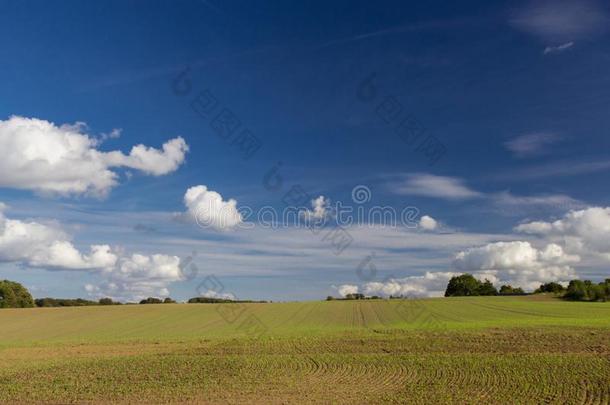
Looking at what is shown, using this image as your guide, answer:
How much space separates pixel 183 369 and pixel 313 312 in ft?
160

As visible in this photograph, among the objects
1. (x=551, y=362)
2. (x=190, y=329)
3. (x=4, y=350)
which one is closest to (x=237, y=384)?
(x=551, y=362)

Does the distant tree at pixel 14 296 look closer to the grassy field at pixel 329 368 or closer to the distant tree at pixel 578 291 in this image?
the grassy field at pixel 329 368

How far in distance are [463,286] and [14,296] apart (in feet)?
358

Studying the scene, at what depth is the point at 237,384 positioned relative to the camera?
25.3 m

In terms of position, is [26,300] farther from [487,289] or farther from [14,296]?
[487,289]

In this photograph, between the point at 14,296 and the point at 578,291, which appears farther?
the point at 578,291

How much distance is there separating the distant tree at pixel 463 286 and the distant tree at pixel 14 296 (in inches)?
4129

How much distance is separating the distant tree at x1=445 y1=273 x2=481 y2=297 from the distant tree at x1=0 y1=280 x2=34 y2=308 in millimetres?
104872

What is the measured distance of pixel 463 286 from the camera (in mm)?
146375

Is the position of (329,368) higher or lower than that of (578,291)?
lower

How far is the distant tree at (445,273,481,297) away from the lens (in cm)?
14462

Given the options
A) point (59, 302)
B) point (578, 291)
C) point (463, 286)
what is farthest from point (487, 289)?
point (59, 302)

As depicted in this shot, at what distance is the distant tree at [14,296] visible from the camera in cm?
10306

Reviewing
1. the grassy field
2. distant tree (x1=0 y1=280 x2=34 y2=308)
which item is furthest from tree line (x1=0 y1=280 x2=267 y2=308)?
the grassy field
